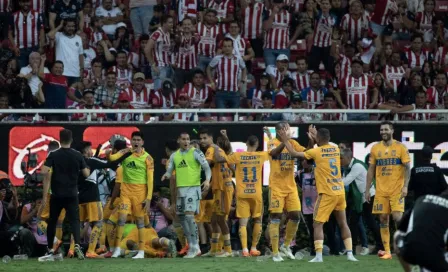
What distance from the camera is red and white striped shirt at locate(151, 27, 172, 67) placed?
80.6ft

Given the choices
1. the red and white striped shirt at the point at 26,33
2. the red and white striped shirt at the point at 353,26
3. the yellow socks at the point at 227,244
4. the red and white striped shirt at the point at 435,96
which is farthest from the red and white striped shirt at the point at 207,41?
the yellow socks at the point at 227,244

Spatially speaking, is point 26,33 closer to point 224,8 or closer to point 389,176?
point 224,8

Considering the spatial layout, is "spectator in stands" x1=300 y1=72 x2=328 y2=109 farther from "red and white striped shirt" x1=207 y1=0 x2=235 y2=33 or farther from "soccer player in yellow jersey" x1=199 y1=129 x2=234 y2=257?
"soccer player in yellow jersey" x1=199 y1=129 x2=234 y2=257

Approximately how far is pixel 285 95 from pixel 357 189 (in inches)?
130

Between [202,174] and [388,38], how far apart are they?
6.84 metres

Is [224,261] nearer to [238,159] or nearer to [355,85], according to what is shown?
[238,159]

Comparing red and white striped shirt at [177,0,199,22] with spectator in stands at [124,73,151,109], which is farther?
red and white striped shirt at [177,0,199,22]

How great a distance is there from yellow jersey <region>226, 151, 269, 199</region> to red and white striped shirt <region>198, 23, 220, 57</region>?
5553 mm

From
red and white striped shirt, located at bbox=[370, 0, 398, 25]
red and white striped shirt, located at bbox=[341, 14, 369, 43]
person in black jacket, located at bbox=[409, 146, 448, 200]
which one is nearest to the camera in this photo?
person in black jacket, located at bbox=[409, 146, 448, 200]

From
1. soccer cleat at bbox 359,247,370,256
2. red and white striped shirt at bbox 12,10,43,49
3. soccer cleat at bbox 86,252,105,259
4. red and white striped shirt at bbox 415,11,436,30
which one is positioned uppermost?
red and white striped shirt at bbox 415,11,436,30

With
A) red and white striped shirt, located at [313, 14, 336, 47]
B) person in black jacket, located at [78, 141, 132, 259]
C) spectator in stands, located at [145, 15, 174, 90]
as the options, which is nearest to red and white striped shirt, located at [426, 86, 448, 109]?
red and white striped shirt, located at [313, 14, 336, 47]

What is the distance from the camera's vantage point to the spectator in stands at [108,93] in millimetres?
22703

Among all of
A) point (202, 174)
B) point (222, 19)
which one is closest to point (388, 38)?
point (222, 19)

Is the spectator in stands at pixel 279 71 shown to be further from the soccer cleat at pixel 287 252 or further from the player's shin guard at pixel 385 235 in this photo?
the player's shin guard at pixel 385 235
